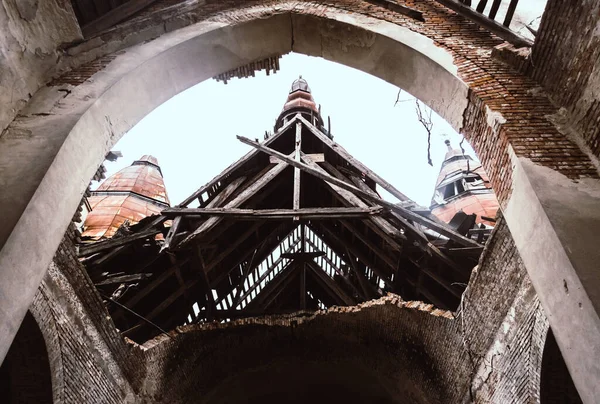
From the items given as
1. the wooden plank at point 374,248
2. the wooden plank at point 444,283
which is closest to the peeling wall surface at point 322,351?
the wooden plank at point 444,283

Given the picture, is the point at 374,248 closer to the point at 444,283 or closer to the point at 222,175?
the point at 444,283

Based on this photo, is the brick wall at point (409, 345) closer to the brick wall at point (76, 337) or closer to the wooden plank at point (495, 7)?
the brick wall at point (76, 337)

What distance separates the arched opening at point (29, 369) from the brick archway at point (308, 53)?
6.24 ft

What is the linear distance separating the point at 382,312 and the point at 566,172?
3.80m

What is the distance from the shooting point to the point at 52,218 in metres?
2.19

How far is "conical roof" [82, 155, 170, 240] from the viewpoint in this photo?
11.8 meters

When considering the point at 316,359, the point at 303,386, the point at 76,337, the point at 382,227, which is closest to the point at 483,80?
the point at 382,227

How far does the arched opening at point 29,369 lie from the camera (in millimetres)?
3545

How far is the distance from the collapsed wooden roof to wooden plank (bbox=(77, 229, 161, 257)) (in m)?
0.02

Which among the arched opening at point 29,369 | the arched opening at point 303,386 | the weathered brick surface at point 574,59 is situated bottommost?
the arched opening at point 303,386

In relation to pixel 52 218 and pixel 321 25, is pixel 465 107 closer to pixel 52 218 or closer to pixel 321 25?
pixel 321 25

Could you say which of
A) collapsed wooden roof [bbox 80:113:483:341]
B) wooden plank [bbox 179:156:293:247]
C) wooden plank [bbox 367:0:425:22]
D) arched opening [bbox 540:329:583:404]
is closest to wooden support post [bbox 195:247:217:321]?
collapsed wooden roof [bbox 80:113:483:341]

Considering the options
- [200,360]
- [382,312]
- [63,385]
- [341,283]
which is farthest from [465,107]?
[341,283]

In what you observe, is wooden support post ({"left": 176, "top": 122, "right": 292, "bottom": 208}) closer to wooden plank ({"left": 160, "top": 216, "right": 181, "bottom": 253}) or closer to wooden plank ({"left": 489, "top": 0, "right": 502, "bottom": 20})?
wooden plank ({"left": 160, "top": 216, "right": 181, "bottom": 253})
